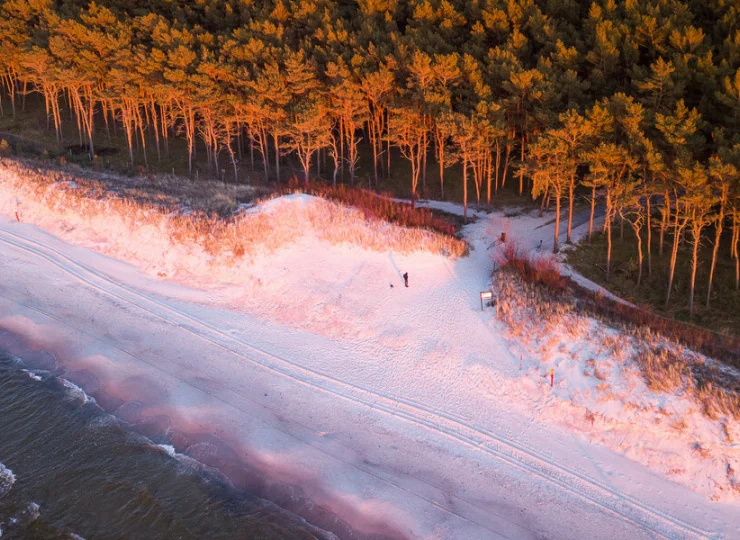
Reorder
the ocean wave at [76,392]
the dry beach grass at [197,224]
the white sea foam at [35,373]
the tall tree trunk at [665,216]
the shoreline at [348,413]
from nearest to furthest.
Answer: the shoreline at [348,413], the ocean wave at [76,392], the white sea foam at [35,373], the tall tree trunk at [665,216], the dry beach grass at [197,224]

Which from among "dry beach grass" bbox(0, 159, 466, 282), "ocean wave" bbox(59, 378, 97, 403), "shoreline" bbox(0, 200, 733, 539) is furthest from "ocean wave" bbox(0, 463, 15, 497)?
"dry beach grass" bbox(0, 159, 466, 282)

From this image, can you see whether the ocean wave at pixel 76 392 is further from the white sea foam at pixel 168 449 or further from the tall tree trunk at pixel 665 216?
the tall tree trunk at pixel 665 216

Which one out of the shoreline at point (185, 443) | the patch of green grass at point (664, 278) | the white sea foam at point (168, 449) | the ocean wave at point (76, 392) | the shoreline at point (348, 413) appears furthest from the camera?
the patch of green grass at point (664, 278)

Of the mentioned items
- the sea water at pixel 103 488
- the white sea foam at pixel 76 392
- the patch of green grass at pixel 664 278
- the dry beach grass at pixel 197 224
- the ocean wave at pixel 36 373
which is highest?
the dry beach grass at pixel 197 224

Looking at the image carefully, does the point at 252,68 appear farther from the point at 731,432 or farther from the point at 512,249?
the point at 731,432

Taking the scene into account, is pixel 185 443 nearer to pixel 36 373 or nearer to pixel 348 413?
pixel 348 413

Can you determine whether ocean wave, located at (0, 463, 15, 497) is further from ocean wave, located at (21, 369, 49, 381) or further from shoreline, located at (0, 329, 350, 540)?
ocean wave, located at (21, 369, 49, 381)

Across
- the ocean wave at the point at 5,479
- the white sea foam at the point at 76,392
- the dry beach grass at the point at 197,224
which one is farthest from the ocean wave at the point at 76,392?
the dry beach grass at the point at 197,224
